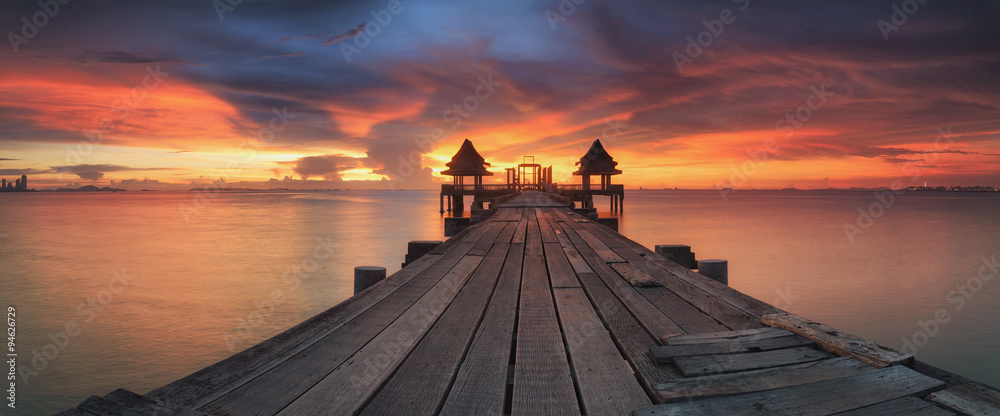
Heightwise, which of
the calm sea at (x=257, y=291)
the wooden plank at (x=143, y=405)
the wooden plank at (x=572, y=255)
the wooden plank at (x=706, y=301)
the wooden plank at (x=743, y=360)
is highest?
the wooden plank at (x=143, y=405)

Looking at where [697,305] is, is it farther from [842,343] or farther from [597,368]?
[597,368]

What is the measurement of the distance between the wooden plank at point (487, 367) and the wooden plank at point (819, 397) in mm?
561

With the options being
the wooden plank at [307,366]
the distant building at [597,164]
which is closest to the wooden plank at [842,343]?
the wooden plank at [307,366]

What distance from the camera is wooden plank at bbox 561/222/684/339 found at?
2781 mm

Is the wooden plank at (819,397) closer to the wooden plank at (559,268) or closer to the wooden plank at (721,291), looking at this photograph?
the wooden plank at (721,291)

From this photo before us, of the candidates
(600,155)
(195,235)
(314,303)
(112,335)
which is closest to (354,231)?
(195,235)

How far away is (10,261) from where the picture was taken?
19594 mm

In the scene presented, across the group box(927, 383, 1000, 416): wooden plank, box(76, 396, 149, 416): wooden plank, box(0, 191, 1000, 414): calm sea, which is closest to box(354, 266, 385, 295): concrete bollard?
box(76, 396, 149, 416): wooden plank

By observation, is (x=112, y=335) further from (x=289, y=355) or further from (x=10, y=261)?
(x=10, y=261)

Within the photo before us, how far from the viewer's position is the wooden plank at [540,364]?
1828 millimetres

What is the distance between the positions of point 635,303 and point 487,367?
5.19 ft

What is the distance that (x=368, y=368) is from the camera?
217 centimetres

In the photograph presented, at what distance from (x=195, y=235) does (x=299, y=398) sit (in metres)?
34.2

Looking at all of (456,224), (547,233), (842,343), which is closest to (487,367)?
(842,343)
